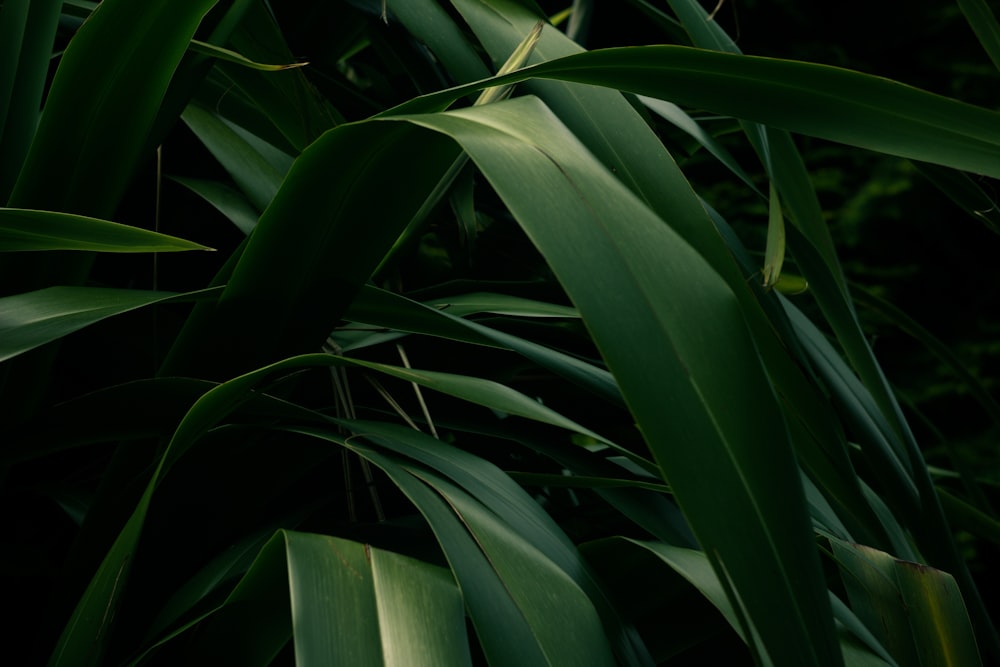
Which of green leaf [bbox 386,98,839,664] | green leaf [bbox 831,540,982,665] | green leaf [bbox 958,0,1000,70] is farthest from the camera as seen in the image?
green leaf [bbox 958,0,1000,70]

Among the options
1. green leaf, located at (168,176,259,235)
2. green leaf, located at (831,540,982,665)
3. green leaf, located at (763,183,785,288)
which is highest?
Answer: green leaf, located at (763,183,785,288)

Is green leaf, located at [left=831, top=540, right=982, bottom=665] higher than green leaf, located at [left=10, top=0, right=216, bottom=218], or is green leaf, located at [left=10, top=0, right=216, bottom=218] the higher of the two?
green leaf, located at [left=10, top=0, right=216, bottom=218]

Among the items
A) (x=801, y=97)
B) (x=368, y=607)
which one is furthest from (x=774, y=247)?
(x=368, y=607)

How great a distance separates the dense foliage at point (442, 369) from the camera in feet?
0.55

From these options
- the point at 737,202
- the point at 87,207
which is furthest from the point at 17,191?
the point at 737,202

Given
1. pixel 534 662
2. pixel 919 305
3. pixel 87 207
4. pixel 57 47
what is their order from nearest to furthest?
pixel 534 662, pixel 87 207, pixel 57 47, pixel 919 305

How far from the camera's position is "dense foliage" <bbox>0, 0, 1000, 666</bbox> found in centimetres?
17

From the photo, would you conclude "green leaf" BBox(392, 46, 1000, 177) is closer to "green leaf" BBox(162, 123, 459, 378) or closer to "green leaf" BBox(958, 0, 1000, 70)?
"green leaf" BBox(162, 123, 459, 378)

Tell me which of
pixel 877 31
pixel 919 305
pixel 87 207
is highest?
pixel 877 31

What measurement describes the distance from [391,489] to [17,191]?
0.18 metres

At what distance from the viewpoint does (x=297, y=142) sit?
380 millimetres

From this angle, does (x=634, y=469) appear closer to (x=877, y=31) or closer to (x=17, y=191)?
(x=17, y=191)

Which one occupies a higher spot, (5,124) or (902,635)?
(5,124)

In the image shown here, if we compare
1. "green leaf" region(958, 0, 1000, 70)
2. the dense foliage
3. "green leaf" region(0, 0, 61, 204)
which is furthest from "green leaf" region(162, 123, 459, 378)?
"green leaf" region(958, 0, 1000, 70)
